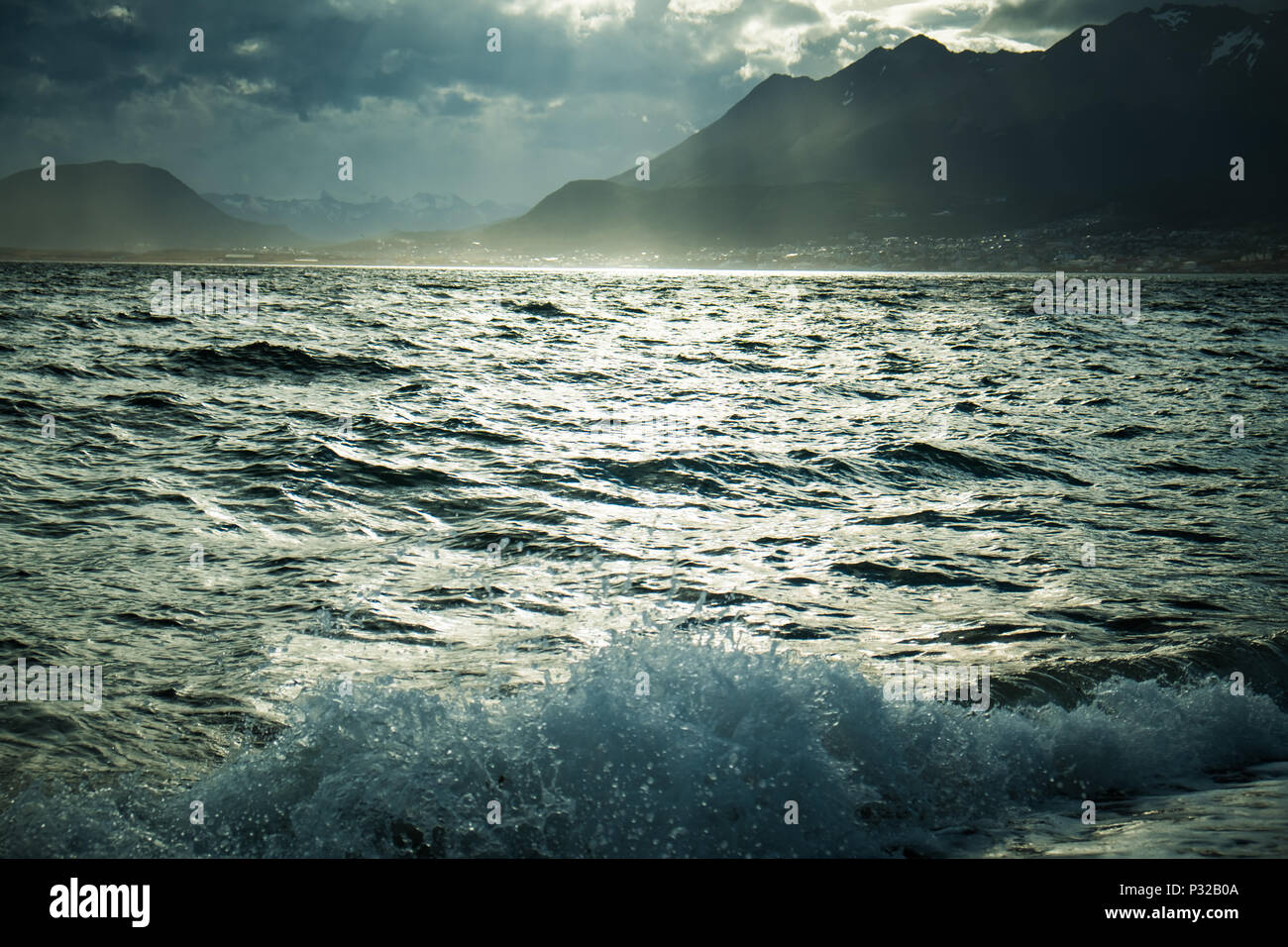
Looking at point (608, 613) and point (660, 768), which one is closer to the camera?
point (660, 768)

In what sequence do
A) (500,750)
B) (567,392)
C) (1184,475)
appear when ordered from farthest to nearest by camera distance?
(567,392) → (1184,475) → (500,750)

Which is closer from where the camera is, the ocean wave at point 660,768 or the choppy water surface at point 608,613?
the ocean wave at point 660,768

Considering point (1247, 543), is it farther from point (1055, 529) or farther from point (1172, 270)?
point (1172, 270)

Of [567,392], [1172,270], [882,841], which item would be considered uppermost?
[1172,270]

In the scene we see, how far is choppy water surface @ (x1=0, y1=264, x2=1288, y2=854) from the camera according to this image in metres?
4.77

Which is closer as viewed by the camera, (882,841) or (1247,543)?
(882,841)

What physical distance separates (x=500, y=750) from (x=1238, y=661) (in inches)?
236

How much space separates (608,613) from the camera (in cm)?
755

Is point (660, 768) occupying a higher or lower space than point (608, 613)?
lower

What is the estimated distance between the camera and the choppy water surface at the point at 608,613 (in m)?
4.77

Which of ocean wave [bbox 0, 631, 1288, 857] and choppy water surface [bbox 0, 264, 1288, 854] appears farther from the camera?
choppy water surface [bbox 0, 264, 1288, 854]
